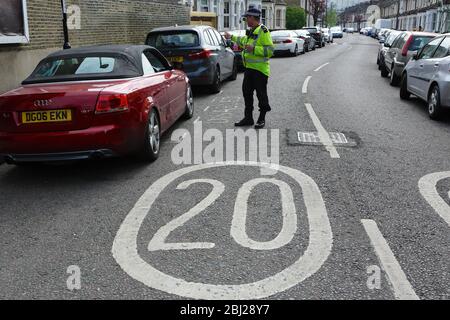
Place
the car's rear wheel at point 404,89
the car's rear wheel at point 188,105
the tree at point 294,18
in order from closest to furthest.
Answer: the car's rear wheel at point 188,105 < the car's rear wheel at point 404,89 < the tree at point 294,18

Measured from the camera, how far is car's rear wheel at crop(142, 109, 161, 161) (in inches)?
237

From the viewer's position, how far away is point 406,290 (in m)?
3.16

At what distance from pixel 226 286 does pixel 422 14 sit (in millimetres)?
79778

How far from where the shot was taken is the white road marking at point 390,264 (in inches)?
123

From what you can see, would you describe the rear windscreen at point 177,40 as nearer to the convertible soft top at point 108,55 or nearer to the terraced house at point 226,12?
the convertible soft top at point 108,55

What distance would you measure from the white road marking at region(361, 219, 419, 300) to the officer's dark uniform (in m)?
4.25

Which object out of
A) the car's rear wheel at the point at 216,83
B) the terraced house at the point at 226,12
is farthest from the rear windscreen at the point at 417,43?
the terraced house at the point at 226,12

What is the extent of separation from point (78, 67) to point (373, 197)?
12.9 ft

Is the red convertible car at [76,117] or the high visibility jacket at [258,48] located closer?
the red convertible car at [76,117]

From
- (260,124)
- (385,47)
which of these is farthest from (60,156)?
(385,47)

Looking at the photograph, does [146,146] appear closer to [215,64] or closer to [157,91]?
[157,91]

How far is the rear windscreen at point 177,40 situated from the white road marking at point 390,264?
8360 mm

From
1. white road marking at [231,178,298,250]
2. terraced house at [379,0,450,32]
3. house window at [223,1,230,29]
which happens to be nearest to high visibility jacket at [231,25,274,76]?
white road marking at [231,178,298,250]
